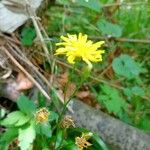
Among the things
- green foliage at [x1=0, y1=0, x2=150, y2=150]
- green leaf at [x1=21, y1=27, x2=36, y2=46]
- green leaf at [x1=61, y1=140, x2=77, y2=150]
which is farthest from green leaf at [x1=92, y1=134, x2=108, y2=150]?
green leaf at [x1=21, y1=27, x2=36, y2=46]

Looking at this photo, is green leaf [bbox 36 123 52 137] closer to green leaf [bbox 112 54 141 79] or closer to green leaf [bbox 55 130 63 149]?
green leaf [bbox 55 130 63 149]

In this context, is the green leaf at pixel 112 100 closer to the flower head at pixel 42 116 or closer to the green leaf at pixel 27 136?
the green leaf at pixel 27 136

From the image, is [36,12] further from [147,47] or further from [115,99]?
[147,47]

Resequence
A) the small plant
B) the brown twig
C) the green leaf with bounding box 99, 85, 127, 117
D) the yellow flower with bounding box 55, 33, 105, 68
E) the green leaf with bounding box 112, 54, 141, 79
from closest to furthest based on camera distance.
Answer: the yellow flower with bounding box 55, 33, 105, 68
the small plant
the brown twig
the green leaf with bounding box 112, 54, 141, 79
the green leaf with bounding box 99, 85, 127, 117

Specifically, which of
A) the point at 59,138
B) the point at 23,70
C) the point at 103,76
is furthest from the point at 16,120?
the point at 103,76

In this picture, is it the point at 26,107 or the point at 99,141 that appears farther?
the point at 99,141

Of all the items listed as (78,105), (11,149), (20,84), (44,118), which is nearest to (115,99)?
(78,105)

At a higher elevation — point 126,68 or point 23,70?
point 23,70

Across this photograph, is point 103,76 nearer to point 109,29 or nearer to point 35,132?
point 109,29
